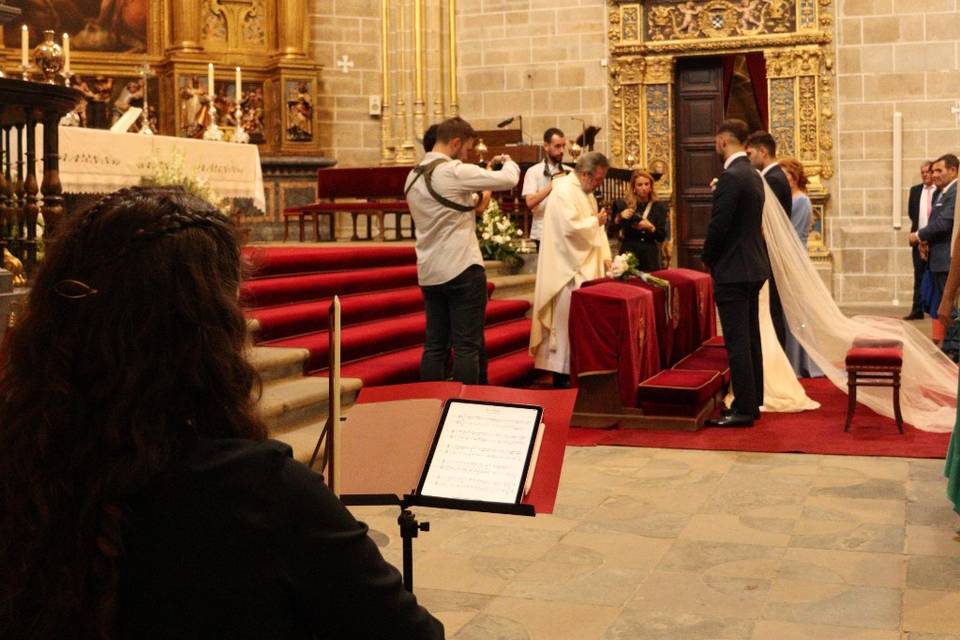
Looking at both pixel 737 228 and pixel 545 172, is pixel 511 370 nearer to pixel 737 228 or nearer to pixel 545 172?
pixel 737 228

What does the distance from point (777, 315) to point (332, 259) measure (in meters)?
3.38

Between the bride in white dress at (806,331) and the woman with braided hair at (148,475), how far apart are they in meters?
6.91

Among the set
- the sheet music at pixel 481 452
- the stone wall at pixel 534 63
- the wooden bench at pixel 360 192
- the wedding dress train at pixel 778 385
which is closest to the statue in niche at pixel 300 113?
the wooden bench at pixel 360 192

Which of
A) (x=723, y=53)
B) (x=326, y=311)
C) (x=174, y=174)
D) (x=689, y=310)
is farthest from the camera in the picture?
(x=723, y=53)

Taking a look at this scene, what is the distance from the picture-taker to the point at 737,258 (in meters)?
7.52

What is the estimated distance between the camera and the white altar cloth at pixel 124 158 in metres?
8.56

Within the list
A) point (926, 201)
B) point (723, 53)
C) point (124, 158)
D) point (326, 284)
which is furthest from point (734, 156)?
point (723, 53)

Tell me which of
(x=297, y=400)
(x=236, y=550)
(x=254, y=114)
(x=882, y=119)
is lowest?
(x=297, y=400)

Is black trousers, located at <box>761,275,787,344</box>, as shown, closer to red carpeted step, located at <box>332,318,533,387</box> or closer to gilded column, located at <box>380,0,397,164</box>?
red carpeted step, located at <box>332,318,533,387</box>

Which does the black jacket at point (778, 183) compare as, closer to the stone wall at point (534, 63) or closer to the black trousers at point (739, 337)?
the black trousers at point (739, 337)

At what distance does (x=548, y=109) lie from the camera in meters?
16.1

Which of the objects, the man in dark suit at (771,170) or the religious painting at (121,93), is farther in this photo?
the religious painting at (121,93)

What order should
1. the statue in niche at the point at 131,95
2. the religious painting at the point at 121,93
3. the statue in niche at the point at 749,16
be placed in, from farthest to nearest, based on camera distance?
the statue in niche at the point at 749,16, the statue in niche at the point at 131,95, the religious painting at the point at 121,93

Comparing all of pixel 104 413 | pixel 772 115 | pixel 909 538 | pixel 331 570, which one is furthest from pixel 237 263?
pixel 772 115
